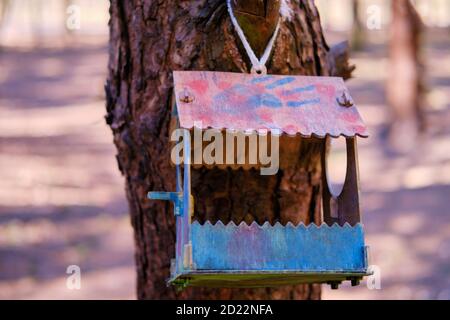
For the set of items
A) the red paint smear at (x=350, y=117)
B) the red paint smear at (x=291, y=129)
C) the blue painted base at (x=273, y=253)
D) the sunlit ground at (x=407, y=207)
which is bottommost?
the sunlit ground at (x=407, y=207)

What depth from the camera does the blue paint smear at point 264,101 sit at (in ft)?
8.36

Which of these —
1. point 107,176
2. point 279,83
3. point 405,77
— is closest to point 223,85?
point 279,83

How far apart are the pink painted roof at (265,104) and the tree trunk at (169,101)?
23cm

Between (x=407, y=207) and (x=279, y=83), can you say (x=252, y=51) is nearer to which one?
(x=279, y=83)

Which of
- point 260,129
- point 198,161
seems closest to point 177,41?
point 198,161

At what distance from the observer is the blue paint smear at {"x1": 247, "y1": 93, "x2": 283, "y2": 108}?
2.55 meters

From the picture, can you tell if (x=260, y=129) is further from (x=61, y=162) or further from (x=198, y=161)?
(x=61, y=162)

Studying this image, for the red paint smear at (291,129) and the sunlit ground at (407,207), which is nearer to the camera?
the red paint smear at (291,129)

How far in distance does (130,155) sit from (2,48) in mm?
13654

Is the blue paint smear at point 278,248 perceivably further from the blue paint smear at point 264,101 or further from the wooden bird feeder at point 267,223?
the blue paint smear at point 264,101

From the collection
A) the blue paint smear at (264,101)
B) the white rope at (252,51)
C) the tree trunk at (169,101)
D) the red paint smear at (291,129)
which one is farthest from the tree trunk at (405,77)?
the red paint smear at (291,129)

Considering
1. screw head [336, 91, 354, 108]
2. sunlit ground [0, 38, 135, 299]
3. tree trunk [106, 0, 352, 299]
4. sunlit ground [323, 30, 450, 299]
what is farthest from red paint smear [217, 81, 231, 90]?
sunlit ground [323, 30, 450, 299]

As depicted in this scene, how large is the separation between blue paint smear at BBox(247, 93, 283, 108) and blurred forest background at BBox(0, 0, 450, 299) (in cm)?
217

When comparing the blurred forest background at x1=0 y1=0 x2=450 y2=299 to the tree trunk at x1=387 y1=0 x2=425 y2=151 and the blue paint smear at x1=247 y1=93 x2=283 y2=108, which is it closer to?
the tree trunk at x1=387 y1=0 x2=425 y2=151
